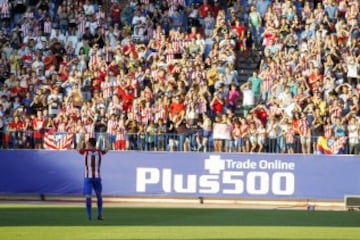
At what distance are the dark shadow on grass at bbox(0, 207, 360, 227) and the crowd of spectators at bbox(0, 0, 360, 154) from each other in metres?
4.98

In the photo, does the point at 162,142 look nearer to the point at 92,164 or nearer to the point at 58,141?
the point at 58,141

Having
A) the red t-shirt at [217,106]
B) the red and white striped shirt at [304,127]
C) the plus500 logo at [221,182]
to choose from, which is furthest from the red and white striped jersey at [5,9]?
the red and white striped shirt at [304,127]

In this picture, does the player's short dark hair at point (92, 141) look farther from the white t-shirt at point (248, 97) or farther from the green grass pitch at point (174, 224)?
the white t-shirt at point (248, 97)

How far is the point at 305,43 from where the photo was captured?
4016 cm

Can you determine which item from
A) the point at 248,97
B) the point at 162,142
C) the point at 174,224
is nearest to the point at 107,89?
the point at 162,142

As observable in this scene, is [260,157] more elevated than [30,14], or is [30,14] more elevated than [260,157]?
[30,14]

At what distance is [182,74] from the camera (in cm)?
3997

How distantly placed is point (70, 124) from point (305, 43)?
332 inches

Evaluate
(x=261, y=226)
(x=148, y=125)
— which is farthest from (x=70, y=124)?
(x=261, y=226)

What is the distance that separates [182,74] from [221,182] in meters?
4.45

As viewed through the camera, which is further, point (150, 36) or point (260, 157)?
point (150, 36)

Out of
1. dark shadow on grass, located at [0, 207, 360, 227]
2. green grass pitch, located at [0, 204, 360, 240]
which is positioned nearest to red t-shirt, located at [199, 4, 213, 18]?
green grass pitch, located at [0, 204, 360, 240]

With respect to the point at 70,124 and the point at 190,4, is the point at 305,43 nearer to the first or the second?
the point at 190,4

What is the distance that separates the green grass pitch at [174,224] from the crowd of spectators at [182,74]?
4.60 metres
